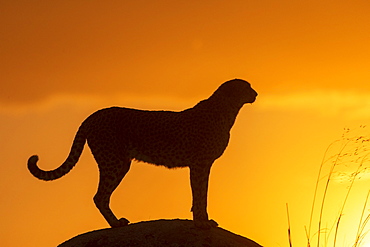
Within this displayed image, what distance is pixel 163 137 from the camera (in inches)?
360

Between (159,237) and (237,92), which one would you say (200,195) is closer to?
(159,237)

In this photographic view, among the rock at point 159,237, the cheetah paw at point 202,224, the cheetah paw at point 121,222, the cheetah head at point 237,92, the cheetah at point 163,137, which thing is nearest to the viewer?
the rock at point 159,237

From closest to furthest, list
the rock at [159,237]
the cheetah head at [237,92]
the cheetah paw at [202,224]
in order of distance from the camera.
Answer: the rock at [159,237]
the cheetah paw at [202,224]
the cheetah head at [237,92]

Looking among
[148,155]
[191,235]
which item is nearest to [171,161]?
[148,155]

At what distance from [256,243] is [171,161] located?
5.19 ft

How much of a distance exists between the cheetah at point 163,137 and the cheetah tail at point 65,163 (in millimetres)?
16

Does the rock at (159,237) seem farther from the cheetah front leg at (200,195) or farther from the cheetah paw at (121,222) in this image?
the cheetah paw at (121,222)

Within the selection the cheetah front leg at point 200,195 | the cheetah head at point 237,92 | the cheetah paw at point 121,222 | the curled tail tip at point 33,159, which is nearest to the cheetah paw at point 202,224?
the cheetah front leg at point 200,195

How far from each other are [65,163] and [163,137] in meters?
1.45

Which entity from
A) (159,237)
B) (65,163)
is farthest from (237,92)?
(65,163)

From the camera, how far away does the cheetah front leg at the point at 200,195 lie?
8805 mm

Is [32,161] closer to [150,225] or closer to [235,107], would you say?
[150,225]

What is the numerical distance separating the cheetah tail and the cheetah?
0.02 metres

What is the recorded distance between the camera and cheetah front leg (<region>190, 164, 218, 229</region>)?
28.9ft
